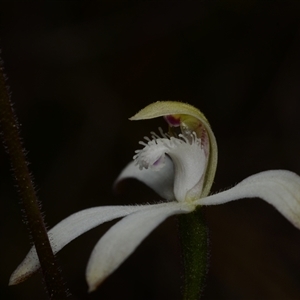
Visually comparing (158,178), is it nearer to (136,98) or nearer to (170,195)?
(170,195)

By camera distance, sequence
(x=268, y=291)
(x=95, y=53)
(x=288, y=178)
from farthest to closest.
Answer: (x=95, y=53), (x=268, y=291), (x=288, y=178)

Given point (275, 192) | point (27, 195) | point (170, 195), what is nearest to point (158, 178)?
point (170, 195)

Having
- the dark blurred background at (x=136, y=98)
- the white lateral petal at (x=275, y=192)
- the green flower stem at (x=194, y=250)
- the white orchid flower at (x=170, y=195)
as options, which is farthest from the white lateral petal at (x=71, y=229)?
the dark blurred background at (x=136, y=98)

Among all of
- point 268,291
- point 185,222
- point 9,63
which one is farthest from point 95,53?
point 185,222

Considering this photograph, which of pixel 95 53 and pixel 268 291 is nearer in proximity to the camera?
pixel 268 291

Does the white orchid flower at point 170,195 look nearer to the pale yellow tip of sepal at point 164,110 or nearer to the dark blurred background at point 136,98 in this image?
the pale yellow tip of sepal at point 164,110

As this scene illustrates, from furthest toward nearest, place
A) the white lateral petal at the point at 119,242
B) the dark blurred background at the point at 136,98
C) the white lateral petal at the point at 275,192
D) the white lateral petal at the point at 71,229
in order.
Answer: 1. the dark blurred background at the point at 136,98
2. the white lateral petal at the point at 71,229
3. the white lateral petal at the point at 275,192
4. the white lateral petal at the point at 119,242

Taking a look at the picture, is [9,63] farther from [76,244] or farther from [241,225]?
[241,225]
